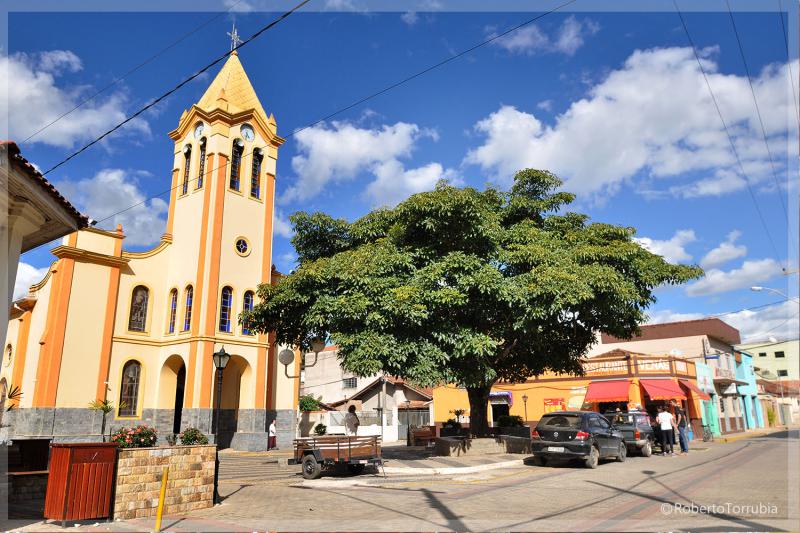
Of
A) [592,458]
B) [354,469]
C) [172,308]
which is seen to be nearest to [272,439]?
[172,308]

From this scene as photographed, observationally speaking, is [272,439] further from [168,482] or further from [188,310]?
[168,482]

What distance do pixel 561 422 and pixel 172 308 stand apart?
19528 millimetres

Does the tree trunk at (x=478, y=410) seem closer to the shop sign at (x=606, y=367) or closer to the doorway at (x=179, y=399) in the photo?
the shop sign at (x=606, y=367)

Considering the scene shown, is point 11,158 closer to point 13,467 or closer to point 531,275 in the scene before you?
point 13,467

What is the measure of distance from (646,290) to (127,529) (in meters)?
16.6

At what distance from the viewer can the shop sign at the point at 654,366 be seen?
31.2 m

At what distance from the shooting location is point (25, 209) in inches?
343

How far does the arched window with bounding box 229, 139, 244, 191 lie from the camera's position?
28862 millimetres

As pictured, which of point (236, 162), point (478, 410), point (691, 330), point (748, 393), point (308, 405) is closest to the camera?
point (478, 410)

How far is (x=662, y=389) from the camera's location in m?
30.0

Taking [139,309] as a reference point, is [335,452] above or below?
below

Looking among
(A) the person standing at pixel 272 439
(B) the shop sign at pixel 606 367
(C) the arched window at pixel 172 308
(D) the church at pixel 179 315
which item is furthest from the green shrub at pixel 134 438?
(B) the shop sign at pixel 606 367

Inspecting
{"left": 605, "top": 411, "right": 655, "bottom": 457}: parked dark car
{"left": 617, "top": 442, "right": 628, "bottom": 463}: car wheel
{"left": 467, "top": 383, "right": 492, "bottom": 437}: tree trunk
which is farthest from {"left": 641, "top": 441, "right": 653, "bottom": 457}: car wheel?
{"left": 467, "top": 383, "right": 492, "bottom": 437}: tree trunk

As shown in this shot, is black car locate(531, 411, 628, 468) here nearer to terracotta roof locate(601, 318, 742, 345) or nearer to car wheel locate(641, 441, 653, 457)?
car wheel locate(641, 441, 653, 457)
